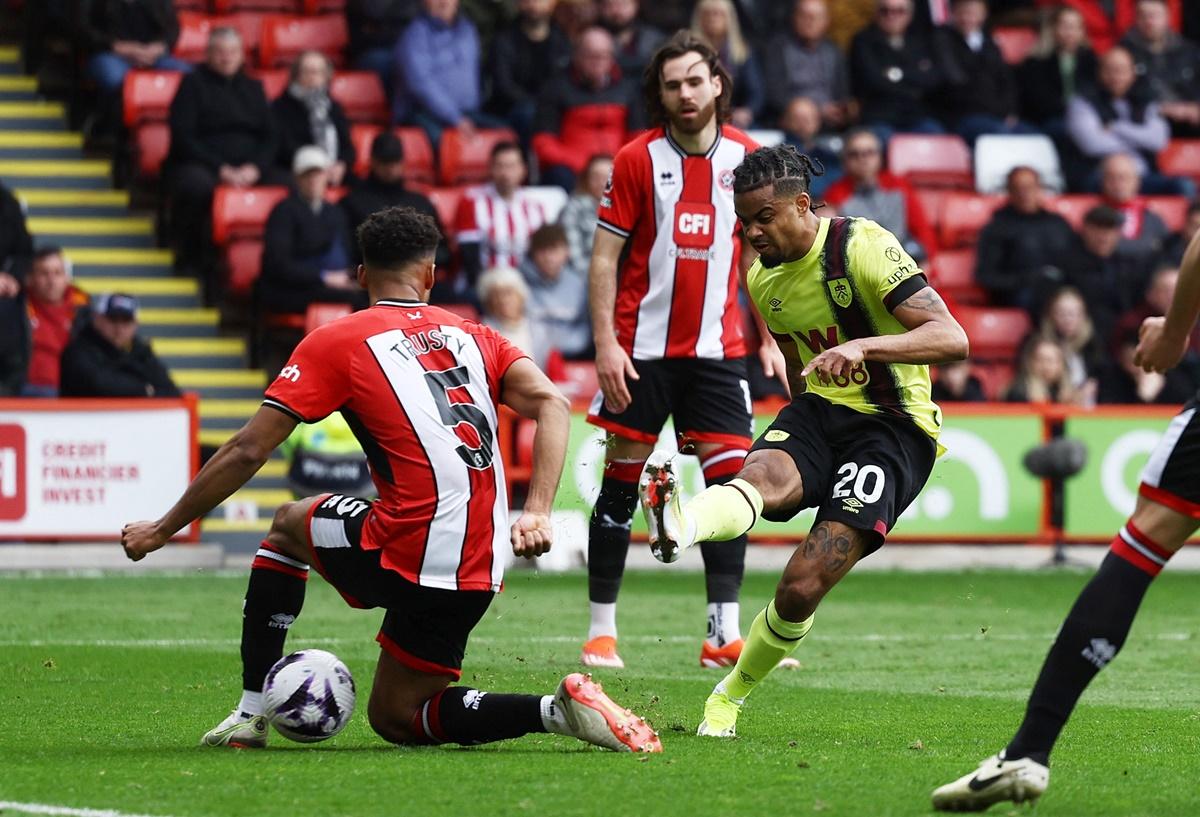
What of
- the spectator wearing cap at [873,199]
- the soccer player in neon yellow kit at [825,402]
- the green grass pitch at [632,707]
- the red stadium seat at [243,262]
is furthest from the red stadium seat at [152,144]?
the soccer player in neon yellow kit at [825,402]

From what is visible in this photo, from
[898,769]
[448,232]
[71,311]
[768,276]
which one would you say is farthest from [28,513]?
[898,769]

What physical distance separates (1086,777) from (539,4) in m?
13.2

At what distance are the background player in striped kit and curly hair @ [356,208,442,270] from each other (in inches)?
92.1

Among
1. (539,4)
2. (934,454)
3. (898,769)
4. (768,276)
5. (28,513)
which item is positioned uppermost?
(539,4)

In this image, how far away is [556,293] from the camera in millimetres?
16156

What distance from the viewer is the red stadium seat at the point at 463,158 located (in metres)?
17.5

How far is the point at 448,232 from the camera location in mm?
16641

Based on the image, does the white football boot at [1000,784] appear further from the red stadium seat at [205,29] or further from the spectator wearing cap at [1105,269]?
the red stadium seat at [205,29]

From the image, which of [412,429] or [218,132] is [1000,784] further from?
[218,132]

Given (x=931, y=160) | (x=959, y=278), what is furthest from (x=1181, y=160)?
(x=959, y=278)

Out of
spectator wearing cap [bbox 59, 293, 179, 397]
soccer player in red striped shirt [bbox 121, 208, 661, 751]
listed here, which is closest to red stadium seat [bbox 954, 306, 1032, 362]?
spectator wearing cap [bbox 59, 293, 179, 397]

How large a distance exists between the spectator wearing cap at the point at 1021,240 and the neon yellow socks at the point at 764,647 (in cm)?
1096

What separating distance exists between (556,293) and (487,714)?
9.98 meters

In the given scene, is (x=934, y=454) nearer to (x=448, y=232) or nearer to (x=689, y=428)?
(x=689, y=428)
